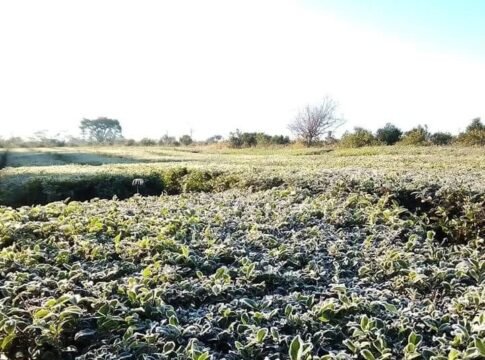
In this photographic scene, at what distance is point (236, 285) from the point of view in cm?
244

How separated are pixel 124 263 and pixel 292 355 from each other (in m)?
1.33

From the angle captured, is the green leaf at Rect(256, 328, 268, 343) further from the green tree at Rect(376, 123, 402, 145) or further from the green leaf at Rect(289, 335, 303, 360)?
the green tree at Rect(376, 123, 402, 145)

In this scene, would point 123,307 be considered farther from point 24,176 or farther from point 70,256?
point 24,176

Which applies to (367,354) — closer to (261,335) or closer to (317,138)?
(261,335)

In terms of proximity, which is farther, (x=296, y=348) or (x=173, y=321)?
(x=173, y=321)

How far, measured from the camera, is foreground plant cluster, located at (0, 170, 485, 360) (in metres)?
1.88

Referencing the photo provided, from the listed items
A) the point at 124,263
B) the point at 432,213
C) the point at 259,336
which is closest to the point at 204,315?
the point at 259,336

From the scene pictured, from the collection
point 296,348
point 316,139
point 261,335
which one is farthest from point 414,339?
point 316,139

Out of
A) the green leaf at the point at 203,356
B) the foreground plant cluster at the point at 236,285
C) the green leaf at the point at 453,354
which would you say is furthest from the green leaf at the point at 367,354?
the green leaf at the point at 203,356

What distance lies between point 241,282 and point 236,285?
0.07 metres

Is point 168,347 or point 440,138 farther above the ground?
point 440,138

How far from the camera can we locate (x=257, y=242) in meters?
3.24

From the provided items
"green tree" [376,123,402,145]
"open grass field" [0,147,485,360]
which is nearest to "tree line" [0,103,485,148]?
"green tree" [376,123,402,145]

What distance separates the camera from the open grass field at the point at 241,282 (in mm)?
1884
